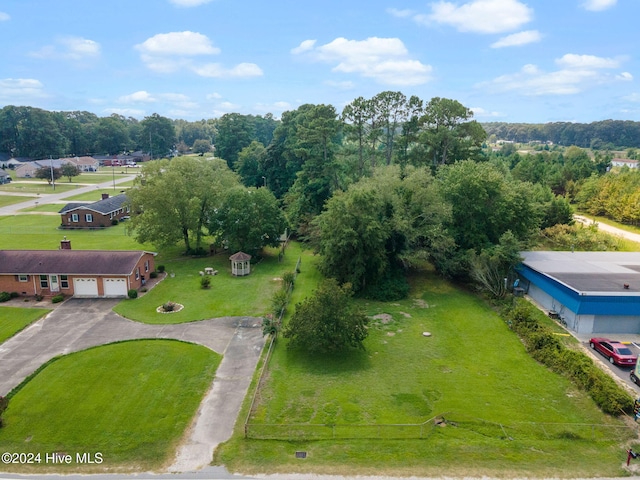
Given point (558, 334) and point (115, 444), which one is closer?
point (115, 444)

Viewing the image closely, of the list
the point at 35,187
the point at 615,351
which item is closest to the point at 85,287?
the point at 615,351

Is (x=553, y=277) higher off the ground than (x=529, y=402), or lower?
higher

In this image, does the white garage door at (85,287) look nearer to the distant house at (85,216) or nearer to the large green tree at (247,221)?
the large green tree at (247,221)

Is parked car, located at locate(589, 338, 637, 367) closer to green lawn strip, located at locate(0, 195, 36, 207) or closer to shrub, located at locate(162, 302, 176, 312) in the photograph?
shrub, located at locate(162, 302, 176, 312)

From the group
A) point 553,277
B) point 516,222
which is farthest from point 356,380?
point 516,222

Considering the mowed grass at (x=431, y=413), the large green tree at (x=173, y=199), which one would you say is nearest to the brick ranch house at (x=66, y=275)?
the large green tree at (x=173, y=199)

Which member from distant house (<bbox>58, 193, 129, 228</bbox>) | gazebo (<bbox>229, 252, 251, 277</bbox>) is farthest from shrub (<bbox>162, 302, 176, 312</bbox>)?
distant house (<bbox>58, 193, 129, 228</bbox>)

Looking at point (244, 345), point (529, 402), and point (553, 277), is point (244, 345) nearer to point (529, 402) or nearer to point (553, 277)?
point (529, 402)
